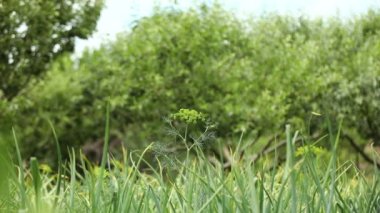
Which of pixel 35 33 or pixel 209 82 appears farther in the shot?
pixel 209 82

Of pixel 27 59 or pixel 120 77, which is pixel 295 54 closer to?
pixel 120 77

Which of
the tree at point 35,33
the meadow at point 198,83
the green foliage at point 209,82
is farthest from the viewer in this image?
the green foliage at point 209,82

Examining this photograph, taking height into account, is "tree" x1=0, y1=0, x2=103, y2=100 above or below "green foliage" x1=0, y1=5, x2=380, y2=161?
above

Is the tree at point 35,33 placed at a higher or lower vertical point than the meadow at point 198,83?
higher

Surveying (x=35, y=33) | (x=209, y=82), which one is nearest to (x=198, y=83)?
(x=209, y=82)

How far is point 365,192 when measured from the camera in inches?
126

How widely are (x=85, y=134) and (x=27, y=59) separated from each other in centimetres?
501

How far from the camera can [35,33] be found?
1587 centimetres

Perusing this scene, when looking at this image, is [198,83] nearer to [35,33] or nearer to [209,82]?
[209,82]

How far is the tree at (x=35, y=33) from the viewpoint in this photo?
15531 mm

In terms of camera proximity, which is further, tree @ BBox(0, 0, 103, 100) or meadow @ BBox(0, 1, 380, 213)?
meadow @ BBox(0, 1, 380, 213)

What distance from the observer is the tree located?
1553cm

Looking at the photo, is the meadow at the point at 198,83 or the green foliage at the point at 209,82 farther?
the green foliage at the point at 209,82

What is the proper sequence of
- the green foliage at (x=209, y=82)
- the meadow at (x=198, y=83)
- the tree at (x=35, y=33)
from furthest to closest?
the green foliage at (x=209, y=82)
the meadow at (x=198, y=83)
the tree at (x=35, y=33)
